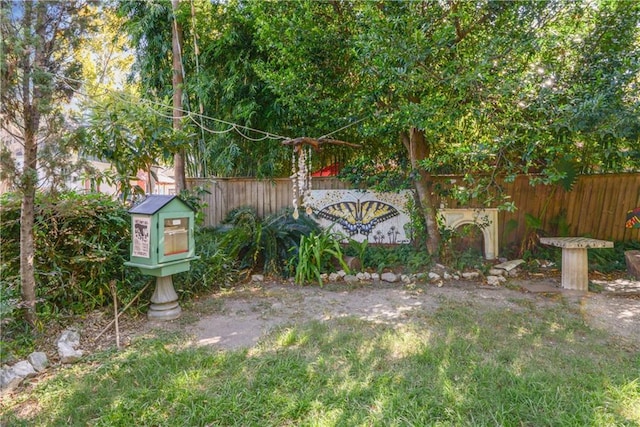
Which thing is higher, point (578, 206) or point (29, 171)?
point (29, 171)

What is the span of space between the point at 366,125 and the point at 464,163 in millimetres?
1384

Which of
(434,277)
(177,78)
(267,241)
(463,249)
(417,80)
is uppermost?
(177,78)

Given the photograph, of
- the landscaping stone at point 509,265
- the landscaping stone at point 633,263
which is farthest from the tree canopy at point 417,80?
the landscaping stone at point 633,263

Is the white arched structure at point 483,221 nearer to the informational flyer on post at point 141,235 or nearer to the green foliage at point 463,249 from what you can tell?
the green foliage at point 463,249

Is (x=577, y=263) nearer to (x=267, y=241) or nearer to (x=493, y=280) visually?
(x=493, y=280)

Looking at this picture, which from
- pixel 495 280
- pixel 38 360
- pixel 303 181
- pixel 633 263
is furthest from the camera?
pixel 303 181

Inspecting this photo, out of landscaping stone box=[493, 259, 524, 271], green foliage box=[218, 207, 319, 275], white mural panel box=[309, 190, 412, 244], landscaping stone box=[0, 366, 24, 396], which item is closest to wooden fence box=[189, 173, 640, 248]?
landscaping stone box=[493, 259, 524, 271]

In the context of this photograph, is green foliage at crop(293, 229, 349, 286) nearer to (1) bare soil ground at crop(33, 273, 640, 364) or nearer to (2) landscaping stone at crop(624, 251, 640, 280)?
(1) bare soil ground at crop(33, 273, 640, 364)

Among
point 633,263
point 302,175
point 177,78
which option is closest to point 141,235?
point 302,175

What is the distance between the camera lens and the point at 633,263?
4426 mm

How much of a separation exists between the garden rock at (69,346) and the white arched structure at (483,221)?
4442 mm

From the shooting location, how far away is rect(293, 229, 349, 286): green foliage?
4.39 metres

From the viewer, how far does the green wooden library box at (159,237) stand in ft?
10.0

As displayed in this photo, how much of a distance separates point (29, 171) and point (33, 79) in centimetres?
64
